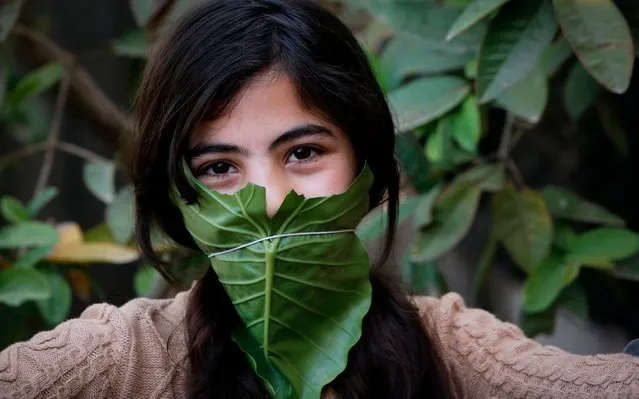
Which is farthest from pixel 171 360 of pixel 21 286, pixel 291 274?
pixel 21 286

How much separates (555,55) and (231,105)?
903 millimetres

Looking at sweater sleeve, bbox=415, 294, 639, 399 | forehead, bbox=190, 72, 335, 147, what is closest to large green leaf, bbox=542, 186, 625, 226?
sweater sleeve, bbox=415, 294, 639, 399

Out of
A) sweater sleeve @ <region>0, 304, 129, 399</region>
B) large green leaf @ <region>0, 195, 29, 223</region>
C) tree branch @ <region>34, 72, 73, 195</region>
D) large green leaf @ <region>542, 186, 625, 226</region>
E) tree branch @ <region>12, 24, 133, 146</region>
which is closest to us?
sweater sleeve @ <region>0, 304, 129, 399</region>

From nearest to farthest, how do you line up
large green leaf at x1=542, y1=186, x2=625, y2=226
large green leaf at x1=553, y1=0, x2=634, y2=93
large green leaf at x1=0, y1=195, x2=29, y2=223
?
large green leaf at x1=553, y1=0, x2=634, y2=93
large green leaf at x1=542, y1=186, x2=625, y2=226
large green leaf at x1=0, y1=195, x2=29, y2=223

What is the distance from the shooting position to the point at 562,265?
2.07 metres

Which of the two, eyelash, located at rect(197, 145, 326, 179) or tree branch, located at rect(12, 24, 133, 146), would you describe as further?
tree branch, located at rect(12, 24, 133, 146)

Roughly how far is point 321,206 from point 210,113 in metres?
0.21

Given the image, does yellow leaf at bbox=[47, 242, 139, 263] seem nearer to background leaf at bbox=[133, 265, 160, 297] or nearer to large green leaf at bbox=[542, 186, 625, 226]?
background leaf at bbox=[133, 265, 160, 297]

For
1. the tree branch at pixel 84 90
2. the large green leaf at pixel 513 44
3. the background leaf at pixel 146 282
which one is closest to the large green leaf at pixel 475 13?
the large green leaf at pixel 513 44

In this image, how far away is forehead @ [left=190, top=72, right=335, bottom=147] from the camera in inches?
54.2

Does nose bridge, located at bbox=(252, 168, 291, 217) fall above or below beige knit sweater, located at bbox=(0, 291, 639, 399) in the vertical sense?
above

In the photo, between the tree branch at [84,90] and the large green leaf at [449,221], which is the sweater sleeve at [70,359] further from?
the tree branch at [84,90]

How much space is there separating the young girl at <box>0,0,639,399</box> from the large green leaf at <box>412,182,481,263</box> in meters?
0.55

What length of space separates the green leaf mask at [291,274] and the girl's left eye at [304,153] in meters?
0.08
